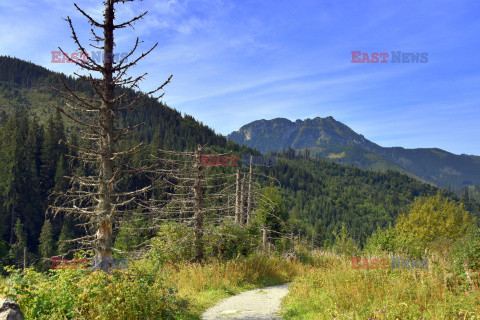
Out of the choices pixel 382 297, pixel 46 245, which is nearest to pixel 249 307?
pixel 382 297

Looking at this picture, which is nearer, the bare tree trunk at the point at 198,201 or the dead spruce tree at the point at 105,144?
the dead spruce tree at the point at 105,144

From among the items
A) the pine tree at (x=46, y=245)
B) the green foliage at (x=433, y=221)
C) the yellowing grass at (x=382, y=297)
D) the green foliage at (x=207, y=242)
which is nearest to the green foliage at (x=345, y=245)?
the green foliage at (x=433, y=221)

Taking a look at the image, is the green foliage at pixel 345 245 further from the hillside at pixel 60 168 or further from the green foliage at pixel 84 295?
the green foliage at pixel 84 295

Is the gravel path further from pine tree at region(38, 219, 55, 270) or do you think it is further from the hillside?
pine tree at region(38, 219, 55, 270)

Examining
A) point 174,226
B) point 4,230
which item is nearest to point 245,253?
point 174,226

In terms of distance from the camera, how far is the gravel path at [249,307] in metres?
7.38

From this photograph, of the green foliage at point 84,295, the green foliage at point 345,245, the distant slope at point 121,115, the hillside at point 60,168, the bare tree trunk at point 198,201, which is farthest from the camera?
the distant slope at point 121,115

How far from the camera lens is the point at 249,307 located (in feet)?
27.1

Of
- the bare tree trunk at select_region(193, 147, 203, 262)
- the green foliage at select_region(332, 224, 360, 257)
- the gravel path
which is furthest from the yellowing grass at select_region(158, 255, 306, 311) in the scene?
the green foliage at select_region(332, 224, 360, 257)

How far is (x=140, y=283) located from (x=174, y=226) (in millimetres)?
6768

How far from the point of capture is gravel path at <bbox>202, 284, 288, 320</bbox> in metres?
7.38

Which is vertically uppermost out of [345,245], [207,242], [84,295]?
[84,295]

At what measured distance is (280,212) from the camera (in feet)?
77.5

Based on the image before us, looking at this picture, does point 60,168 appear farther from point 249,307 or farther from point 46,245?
point 249,307
